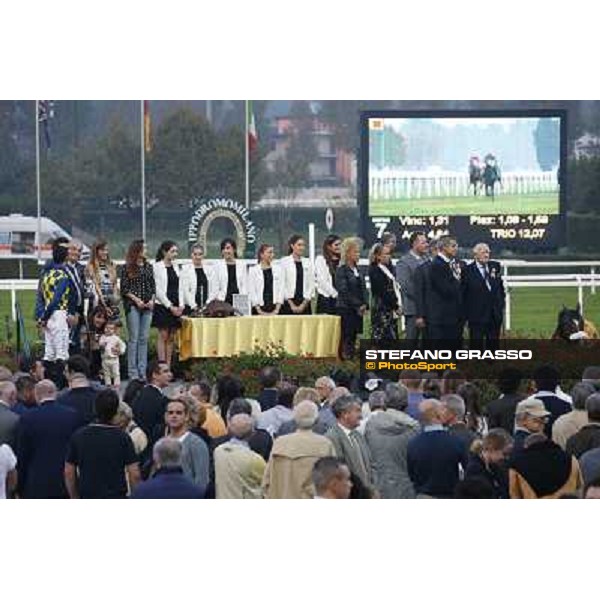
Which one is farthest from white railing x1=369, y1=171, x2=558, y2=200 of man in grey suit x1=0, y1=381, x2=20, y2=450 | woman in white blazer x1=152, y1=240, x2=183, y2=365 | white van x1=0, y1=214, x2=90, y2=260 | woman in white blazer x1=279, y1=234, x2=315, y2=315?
man in grey suit x1=0, y1=381, x2=20, y2=450

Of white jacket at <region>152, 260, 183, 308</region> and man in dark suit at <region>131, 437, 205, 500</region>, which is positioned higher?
white jacket at <region>152, 260, 183, 308</region>

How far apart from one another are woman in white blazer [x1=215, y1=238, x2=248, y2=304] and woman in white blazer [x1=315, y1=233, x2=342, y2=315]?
2.39 ft

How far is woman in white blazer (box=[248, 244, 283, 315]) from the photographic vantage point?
2164 cm

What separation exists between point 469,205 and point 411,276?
1.93 meters

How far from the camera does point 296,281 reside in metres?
21.9

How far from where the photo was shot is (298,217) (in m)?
31.5

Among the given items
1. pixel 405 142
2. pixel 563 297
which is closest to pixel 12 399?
pixel 405 142

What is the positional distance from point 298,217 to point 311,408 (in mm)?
16918

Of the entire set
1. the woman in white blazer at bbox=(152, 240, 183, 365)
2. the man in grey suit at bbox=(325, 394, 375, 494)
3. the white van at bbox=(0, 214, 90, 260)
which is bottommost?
the man in grey suit at bbox=(325, 394, 375, 494)

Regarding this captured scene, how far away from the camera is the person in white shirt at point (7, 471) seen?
1526 cm

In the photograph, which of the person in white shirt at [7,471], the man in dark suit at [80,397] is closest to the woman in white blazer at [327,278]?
the man in dark suit at [80,397]

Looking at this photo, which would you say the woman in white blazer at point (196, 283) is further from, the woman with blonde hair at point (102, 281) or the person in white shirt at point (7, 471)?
the person in white shirt at point (7, 471)

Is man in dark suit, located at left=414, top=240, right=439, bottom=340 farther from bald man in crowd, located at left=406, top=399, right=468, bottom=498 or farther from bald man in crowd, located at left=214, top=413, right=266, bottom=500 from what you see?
bald man in crowd, located at left=214, top=413, right=266, bottom=500

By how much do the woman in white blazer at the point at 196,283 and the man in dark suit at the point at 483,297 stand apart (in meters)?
2.48
